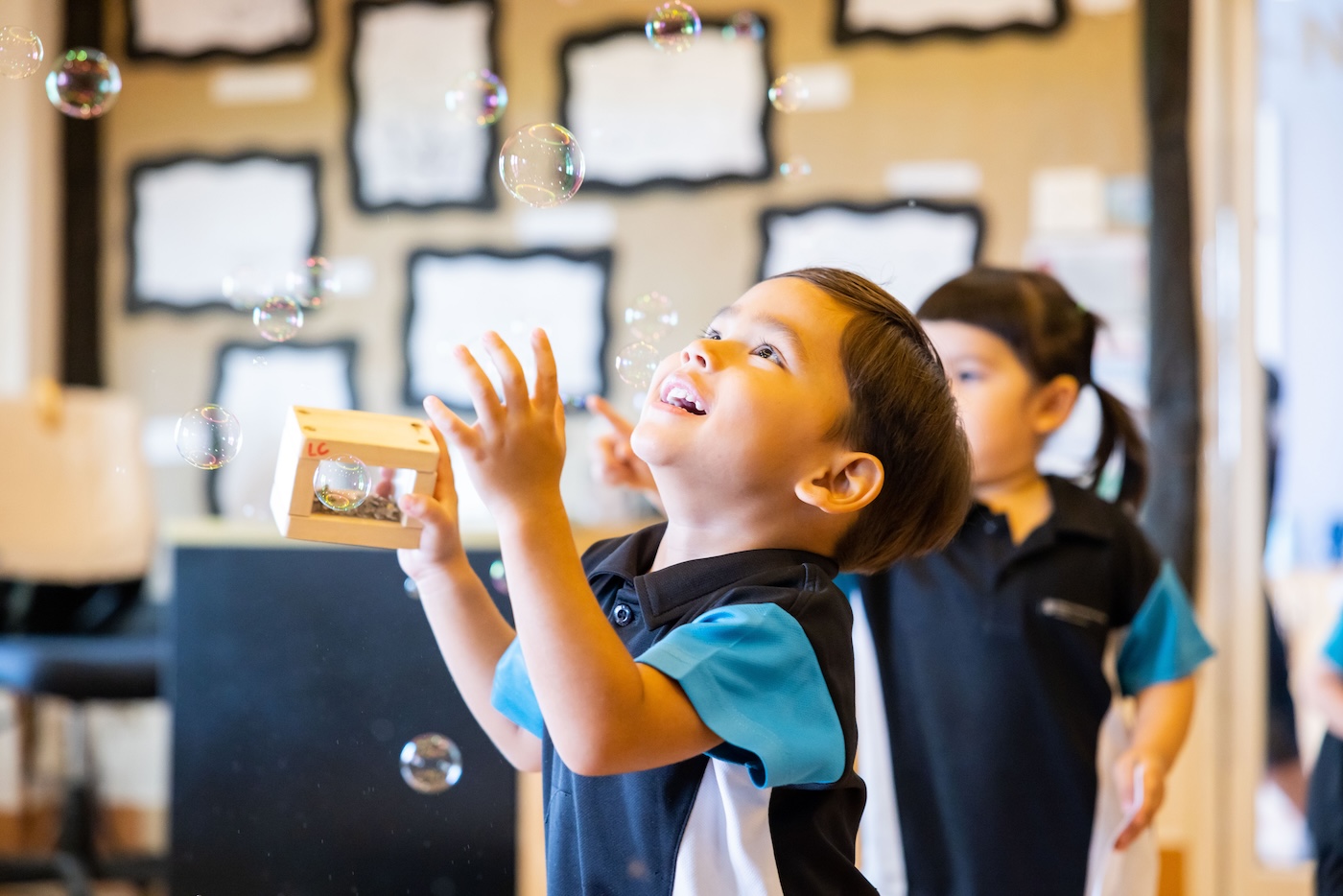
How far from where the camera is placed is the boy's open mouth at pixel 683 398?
82 cm

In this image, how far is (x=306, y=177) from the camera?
2.75m

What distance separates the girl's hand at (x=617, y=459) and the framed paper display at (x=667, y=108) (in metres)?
1.51

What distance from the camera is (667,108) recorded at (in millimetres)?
2592

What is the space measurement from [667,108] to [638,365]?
161 cm

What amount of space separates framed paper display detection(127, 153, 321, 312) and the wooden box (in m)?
1.95

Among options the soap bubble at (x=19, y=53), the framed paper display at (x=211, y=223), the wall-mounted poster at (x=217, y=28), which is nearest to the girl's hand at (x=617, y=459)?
the soap bubble at (x=19, y=53)

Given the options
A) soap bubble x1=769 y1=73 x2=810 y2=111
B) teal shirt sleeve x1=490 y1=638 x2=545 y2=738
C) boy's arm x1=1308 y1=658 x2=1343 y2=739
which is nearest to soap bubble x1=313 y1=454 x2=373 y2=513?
teal shirt sleeve x1=490 y1=638 x2=545 y2=738

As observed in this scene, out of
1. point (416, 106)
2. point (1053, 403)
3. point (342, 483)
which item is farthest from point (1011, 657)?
point (416, 106)

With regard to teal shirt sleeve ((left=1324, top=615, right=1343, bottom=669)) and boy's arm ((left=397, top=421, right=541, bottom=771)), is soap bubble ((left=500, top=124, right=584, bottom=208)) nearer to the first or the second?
boy's arm ((left=397, top=421, right=541, bottom=771))

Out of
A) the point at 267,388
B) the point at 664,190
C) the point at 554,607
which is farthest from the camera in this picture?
the point at 267,388

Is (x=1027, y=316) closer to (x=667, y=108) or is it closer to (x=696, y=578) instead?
(x=696, y=578)

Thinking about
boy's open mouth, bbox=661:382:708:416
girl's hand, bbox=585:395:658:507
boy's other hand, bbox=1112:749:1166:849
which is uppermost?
boy's open mouth, bbox=661:382:708:416

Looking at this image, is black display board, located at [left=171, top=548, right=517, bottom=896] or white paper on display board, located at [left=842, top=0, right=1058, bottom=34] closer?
black display board, located at [left=171, top=548, right=517, bottom=896]

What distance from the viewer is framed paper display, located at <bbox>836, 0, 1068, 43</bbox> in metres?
2.46
